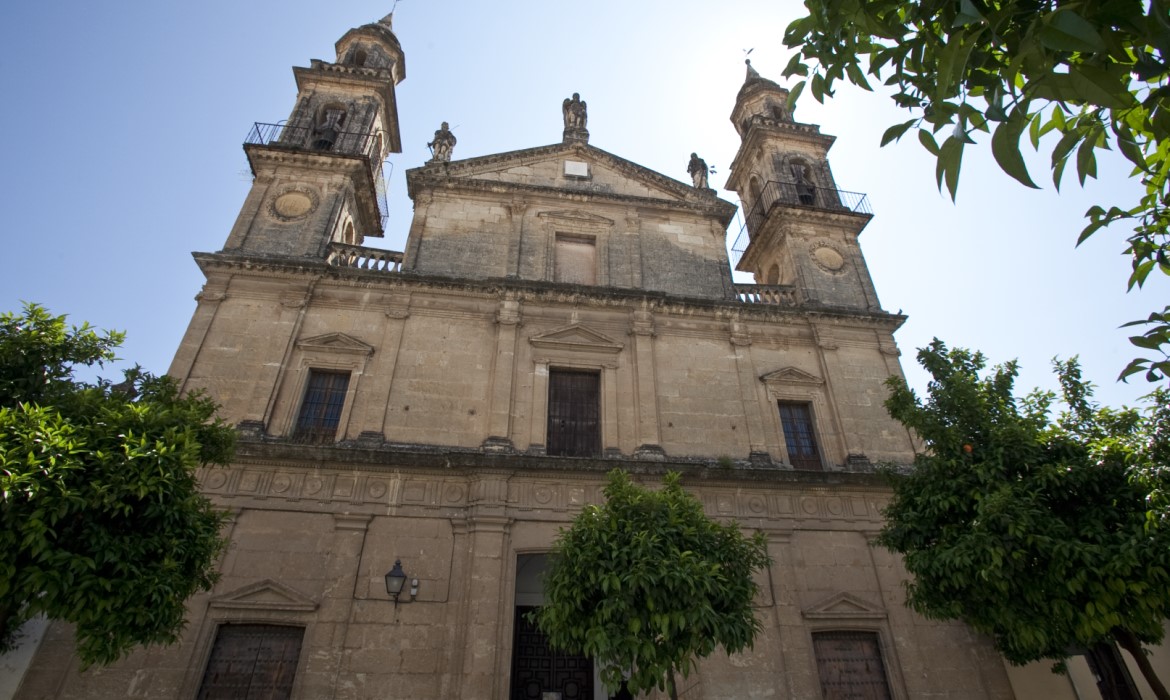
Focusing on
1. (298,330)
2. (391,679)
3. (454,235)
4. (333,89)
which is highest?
(333,89)

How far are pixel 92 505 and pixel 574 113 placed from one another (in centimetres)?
1509

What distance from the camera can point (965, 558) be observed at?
775 centimetres

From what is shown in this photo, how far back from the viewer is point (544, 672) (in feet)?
34.1

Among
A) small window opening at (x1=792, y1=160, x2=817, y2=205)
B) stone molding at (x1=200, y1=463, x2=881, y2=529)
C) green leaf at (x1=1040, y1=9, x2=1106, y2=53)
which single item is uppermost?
small window opening at (x1=792, y1=160, x2=817, y2=205)

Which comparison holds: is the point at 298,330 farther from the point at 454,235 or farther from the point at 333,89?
the point at 333,89

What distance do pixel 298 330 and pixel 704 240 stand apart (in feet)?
32.3

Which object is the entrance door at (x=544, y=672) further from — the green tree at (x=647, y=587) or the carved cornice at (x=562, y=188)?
the carved cornice at (x=562, y=188)

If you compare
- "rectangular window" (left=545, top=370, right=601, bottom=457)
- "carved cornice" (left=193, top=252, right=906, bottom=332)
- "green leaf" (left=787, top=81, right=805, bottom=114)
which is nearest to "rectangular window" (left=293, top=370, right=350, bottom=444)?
"carved cornice" (left=193, top=252, right=906, bottom=332)

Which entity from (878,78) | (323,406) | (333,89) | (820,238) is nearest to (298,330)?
(323,406)

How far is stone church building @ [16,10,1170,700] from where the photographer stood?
31.0 ft

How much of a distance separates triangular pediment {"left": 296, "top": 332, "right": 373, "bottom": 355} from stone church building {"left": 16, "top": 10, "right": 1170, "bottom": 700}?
0.18 feet

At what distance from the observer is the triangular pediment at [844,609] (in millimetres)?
10375

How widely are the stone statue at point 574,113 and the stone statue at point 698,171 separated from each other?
10.7 ft

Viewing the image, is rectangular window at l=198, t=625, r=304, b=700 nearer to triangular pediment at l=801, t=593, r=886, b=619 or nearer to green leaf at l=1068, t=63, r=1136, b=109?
triangular pediment at l=801, t=593, r=886, b=619
